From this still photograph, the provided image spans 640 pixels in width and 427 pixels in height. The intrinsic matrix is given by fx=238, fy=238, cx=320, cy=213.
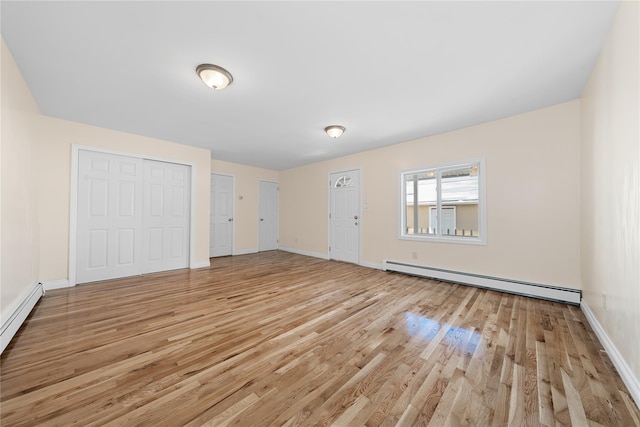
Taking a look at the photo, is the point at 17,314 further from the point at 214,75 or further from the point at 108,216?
the point at 214,75

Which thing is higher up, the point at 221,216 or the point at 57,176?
the point at 57,176

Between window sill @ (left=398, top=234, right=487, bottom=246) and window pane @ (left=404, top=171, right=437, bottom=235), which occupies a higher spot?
window pane @ (left=404, top=171, right=437, bottom=235)

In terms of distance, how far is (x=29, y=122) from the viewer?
2.73m

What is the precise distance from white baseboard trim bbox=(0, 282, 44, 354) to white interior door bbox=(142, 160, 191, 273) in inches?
59.9

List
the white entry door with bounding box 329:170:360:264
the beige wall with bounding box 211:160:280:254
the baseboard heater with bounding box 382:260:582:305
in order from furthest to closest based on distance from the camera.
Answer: the beige wall with bounding box 211:160:280:254 → the white entry door with bounding box 329:170:360:264 → the baseboard heater with bounding box 382:260:582:305

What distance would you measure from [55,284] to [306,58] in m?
4.54

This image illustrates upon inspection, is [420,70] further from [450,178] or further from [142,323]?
[142,323]

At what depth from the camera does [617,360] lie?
5.42 ft

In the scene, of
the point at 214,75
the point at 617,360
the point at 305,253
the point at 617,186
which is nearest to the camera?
the point at 617,360

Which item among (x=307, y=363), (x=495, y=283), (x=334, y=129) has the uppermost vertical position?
(x=334, y=129)

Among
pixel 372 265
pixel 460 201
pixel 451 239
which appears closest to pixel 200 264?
pixel 372 265

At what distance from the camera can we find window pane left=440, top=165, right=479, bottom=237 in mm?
3766

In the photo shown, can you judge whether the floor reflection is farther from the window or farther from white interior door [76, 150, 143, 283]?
white interior door [76, 150, 143, 283]

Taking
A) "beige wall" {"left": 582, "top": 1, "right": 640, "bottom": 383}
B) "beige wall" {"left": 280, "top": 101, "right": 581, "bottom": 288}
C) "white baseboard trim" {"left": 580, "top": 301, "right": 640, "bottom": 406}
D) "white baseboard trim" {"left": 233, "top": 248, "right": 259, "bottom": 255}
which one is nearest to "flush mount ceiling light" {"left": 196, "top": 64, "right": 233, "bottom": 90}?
"beige wall" {"left": 582, "top": 1, "right": 640, "bottom": 383}
